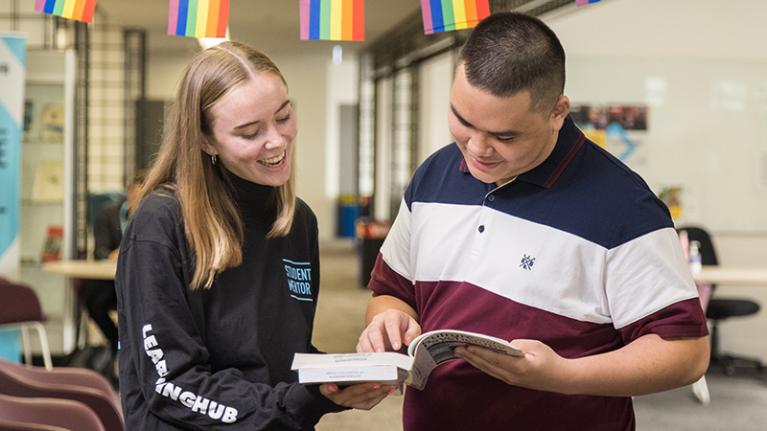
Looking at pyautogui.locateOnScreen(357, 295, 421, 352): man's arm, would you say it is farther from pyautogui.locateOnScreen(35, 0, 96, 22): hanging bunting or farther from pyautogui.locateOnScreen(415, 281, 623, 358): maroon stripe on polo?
pyautogui.locateOnScreen(35, 0, 96, 22): hanging bunting

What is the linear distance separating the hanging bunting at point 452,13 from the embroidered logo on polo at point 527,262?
525mm

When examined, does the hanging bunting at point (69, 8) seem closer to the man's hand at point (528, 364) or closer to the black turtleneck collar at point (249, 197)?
the black turtleneck collar at point (249, 197)

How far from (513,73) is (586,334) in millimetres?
495

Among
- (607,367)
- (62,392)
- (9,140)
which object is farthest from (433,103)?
(607,367)

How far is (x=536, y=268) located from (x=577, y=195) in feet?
0.51

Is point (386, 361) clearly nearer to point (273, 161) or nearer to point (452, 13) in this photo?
point (273, 161)

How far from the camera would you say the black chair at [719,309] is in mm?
7148

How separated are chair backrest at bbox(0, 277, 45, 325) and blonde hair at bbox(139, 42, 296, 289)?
438cm

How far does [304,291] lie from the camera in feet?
6.44

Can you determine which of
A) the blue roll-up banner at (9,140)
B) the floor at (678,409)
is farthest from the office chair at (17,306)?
the floor at (678,409)

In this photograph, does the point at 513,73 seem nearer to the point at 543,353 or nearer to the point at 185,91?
the point at 543,353

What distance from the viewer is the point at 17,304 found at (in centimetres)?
593

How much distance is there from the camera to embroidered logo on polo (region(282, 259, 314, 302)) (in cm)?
192

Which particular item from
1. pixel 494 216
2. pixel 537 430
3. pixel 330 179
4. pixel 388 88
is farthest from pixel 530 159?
pixel 330 179
